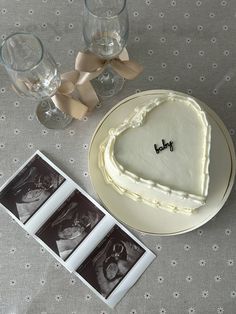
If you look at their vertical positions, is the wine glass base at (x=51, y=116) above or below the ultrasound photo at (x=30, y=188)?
above

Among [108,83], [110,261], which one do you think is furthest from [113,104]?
[110,261]

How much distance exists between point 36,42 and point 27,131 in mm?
193

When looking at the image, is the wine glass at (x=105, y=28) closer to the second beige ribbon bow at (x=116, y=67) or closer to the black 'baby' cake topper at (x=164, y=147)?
the second beige ribbon bow at (x=116, y=67)

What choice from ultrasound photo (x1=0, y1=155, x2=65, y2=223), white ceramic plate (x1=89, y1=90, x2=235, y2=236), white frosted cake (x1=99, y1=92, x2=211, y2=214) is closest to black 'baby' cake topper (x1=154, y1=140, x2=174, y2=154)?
white frosted cake (x1=99, y1=92, x2=211, y2=214)

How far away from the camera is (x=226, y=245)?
2.90 feet

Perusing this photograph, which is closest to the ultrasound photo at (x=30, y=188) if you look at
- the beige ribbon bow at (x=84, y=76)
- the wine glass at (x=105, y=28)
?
the beige ribbon bow at (x=84, y=76)

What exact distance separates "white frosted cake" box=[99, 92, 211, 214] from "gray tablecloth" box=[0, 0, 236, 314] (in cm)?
11

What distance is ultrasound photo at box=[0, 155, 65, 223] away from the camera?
2.93ft

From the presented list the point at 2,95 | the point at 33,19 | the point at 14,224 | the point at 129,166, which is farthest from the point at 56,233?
the point at 33,19

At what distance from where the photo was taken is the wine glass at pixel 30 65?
31.3 inches

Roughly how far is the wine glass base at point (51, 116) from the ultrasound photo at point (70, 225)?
15 cm

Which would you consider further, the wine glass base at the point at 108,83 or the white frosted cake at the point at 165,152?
the wine glass base at the point at 108,83

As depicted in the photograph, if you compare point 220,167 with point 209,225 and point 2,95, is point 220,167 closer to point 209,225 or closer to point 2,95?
point 209,225

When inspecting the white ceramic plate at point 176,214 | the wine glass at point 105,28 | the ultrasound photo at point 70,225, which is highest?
the wine glass at point 105,28
